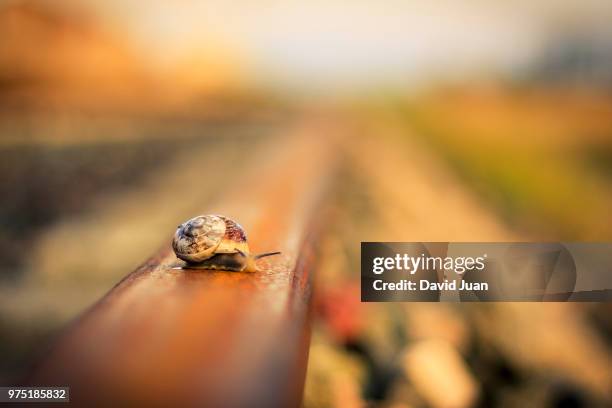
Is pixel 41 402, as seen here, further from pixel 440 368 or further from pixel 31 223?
pixel 31 223

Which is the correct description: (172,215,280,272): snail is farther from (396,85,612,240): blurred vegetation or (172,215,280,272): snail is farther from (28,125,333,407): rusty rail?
(396,85,612,240): blurred vegetation

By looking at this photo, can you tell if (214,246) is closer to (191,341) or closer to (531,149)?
(191,341)

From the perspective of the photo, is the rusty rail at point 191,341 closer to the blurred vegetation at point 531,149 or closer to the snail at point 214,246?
the snail at point 214,246

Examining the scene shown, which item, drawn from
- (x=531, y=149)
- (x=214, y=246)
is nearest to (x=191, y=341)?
(x=214, y=246)

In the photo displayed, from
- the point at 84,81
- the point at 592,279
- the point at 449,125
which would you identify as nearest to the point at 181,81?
the point at 449,125

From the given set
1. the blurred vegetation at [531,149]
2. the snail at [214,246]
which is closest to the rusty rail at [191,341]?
the snail at [214,246]
